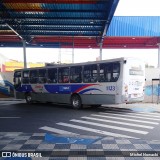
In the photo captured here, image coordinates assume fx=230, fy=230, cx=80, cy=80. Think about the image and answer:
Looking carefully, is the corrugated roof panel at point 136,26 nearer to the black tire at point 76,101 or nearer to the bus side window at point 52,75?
the bus side window at point 52,75

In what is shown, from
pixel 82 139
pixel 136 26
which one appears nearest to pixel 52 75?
pixel 82 139

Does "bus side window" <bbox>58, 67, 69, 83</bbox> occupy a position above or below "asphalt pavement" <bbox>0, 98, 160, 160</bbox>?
above

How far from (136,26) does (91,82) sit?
38.9 feet

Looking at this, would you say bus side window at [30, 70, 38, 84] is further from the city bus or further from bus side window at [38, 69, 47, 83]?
bus side window at [38, 69, 47, 83]

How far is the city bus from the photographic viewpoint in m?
13.0

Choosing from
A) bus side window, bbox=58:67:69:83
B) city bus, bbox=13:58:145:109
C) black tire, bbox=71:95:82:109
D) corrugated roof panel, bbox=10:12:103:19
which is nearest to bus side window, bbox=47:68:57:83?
city bus, bbox=13:58:145:109

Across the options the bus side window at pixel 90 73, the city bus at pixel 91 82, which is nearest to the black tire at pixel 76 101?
the city bus at pixel 91 82

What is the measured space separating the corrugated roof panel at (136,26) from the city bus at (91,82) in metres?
10.00

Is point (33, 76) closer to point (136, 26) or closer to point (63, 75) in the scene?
point (63, 75)

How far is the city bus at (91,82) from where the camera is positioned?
42.7 ft

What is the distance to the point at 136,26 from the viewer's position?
23516 mm

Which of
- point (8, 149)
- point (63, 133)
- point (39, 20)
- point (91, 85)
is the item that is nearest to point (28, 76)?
point (39, 20)

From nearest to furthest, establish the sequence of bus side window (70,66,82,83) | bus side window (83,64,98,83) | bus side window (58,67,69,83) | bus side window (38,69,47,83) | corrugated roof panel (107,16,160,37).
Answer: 1. bus side window (83,64,98,83)
2. bus side window (70,66,82,83)
3. bus side window (58,67,69,83)
4. bus side window (38,69,47,83)
5. corrugated roof panel (107,16,160,37)

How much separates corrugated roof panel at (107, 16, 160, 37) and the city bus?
32.8 ft
